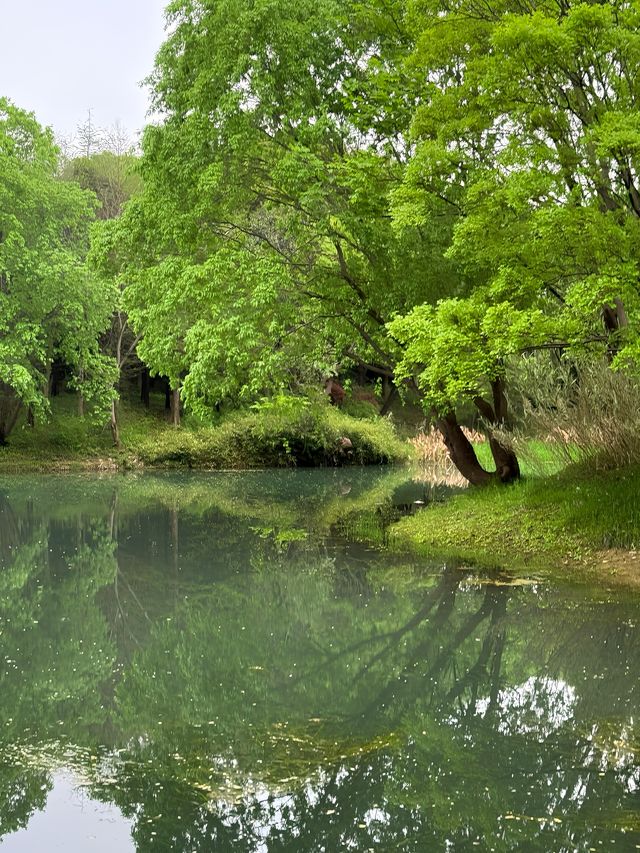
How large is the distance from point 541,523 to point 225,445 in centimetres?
2043

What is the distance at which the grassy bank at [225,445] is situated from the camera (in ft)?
105

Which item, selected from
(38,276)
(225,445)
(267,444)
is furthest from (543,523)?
(38,276)

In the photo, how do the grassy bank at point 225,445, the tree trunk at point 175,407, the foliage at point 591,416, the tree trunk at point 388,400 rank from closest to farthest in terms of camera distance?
the foliage at point 591,416, the grassy bank at point 225,445, the tree trunk at point 388,400, the tree trunk at point 175,407

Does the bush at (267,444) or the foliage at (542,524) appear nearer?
the foliage at (542,524)

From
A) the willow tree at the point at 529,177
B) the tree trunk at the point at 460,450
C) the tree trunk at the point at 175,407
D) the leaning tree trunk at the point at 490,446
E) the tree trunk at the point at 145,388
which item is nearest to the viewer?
the willow tree at the point at 529,177

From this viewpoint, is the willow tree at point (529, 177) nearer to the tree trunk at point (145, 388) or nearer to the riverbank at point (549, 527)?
the riverbank at point (549, 527)

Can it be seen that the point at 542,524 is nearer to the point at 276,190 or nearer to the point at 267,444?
the point at 276,190

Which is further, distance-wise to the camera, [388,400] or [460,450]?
[388,400]

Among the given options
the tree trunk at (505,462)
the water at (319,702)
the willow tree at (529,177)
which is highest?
the willow tree at (529,177)

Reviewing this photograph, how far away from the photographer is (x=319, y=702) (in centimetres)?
700

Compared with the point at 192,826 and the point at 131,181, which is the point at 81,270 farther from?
the point at 192,826

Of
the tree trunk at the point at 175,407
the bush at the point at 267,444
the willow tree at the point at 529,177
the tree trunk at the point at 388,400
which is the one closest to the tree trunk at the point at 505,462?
the willow tree at the point at 529,177

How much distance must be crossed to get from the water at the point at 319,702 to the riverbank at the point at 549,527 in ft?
2.71

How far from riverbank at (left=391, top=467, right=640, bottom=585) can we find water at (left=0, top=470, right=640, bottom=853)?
825mm
